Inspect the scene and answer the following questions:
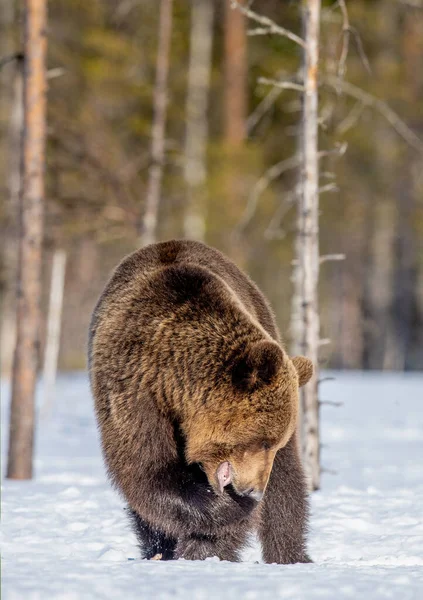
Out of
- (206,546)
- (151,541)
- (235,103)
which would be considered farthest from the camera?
(235,103)

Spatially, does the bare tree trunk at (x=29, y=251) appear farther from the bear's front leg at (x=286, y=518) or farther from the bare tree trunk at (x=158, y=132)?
the bare tree trunk at (x=158, y=132)

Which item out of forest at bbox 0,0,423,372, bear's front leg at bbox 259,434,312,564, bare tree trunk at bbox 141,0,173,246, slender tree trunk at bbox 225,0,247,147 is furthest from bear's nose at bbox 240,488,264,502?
slender tree trunk at bbox 225,0,247,147

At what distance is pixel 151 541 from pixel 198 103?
72.3ft

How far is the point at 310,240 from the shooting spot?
8617mm

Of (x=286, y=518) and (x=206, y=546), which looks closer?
(x=206, y=546)

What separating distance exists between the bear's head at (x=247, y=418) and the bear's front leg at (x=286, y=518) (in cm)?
82

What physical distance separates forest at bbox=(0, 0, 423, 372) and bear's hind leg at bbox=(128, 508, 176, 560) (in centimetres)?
1362

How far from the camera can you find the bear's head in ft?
15.6

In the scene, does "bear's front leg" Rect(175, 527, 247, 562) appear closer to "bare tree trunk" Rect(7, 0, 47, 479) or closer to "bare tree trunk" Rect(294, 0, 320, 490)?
"bare tree trunk" Rect(294, 0, 320, 490)

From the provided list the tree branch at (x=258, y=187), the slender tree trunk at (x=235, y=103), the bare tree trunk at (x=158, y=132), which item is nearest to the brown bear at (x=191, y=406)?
the tree branch at (x=258, y=187)

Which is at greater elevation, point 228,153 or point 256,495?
point 228,153

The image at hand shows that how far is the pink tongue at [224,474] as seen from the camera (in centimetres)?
483

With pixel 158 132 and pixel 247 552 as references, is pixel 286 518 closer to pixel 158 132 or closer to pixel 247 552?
pixel 247 552

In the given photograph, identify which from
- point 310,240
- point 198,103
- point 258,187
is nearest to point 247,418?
point 310,240
